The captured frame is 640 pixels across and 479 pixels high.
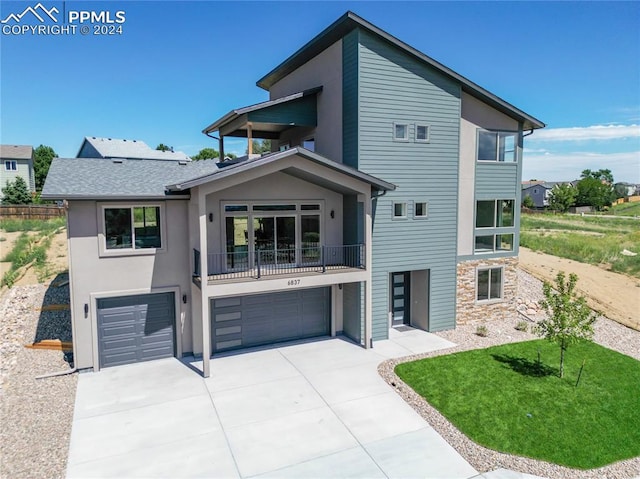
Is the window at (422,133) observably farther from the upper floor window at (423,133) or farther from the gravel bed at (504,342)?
the gravel bed at (504,342)

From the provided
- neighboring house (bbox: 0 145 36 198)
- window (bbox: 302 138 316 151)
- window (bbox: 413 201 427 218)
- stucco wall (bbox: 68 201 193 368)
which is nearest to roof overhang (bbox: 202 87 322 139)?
window (bbox: 302 138 316 151)

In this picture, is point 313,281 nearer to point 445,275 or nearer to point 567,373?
point 445,275

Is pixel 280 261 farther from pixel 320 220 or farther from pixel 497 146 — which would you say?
pixel 497 146

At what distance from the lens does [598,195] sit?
73938 mm

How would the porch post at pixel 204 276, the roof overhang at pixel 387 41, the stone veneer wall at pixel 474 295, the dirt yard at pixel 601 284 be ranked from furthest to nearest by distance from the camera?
the dirt yard at pixel 601 284, the stone veneer wall at pixel 474 295, the roof overhang at pixel 387 41, the porch post at pixel 204 276

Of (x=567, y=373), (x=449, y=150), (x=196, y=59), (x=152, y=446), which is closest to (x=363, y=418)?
(x=152, y=446)

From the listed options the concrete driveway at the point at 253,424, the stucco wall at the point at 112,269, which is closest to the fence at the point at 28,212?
the stucco wall at the point at 112,269

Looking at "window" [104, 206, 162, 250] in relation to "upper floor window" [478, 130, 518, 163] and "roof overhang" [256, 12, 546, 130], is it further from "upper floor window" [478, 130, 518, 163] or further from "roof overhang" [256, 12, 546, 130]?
"upper floor window" [478, 130, 518, 163]

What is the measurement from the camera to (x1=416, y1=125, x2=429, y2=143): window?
13562 millimetres

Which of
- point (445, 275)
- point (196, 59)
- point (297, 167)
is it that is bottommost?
point (445, 275)

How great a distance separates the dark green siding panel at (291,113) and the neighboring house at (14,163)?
156ft

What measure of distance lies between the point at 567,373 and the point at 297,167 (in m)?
9.08

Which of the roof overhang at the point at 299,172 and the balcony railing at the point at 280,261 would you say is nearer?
the roof overhang at the point at 299,172

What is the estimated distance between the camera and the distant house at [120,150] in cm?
2383
